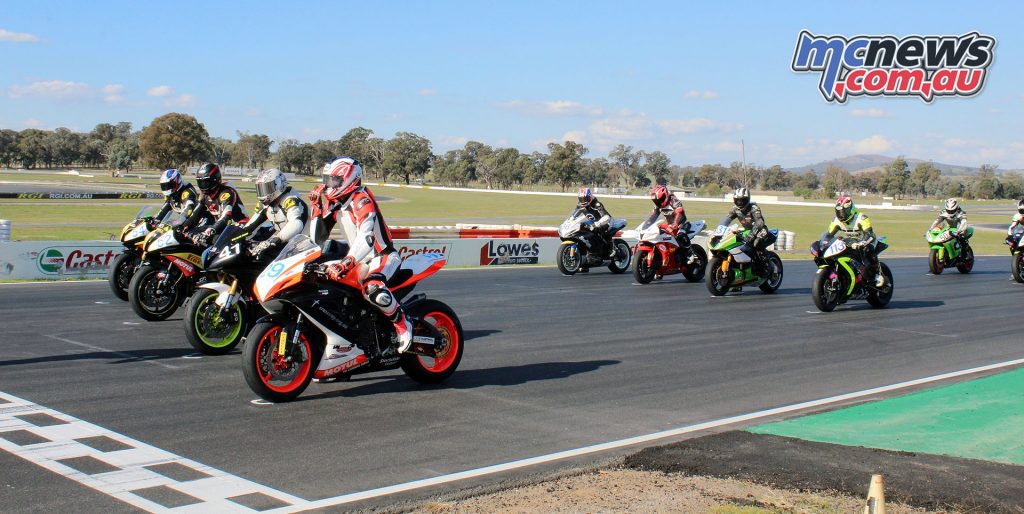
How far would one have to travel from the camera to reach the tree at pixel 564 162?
136125mm

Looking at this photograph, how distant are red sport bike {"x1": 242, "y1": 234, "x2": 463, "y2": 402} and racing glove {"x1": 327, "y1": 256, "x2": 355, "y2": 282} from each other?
11 centimetres

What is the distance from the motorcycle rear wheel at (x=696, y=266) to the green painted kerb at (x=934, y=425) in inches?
470

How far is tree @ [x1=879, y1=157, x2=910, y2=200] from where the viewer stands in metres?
140

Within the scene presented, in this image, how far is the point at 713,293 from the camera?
18312 mm

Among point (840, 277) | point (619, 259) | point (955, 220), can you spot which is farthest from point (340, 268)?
point (955, 220)

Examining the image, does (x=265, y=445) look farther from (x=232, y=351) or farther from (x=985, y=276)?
(x=985, y=276)

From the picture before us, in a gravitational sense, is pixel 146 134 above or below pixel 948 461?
above

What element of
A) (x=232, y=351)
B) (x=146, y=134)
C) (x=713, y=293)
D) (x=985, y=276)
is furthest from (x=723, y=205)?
(x=232, y=351)

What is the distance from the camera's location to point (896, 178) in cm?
14088

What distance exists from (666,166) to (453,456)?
6023 inches

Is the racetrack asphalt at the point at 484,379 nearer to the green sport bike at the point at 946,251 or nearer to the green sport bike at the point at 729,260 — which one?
the green sport bike at the point at 729,260

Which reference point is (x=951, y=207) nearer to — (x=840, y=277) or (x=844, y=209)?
(x=844, y=209)

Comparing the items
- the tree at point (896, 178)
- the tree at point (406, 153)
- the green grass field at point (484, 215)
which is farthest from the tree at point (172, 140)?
the tree at point (896, 178)

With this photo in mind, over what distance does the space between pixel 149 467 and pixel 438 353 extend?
342cm
